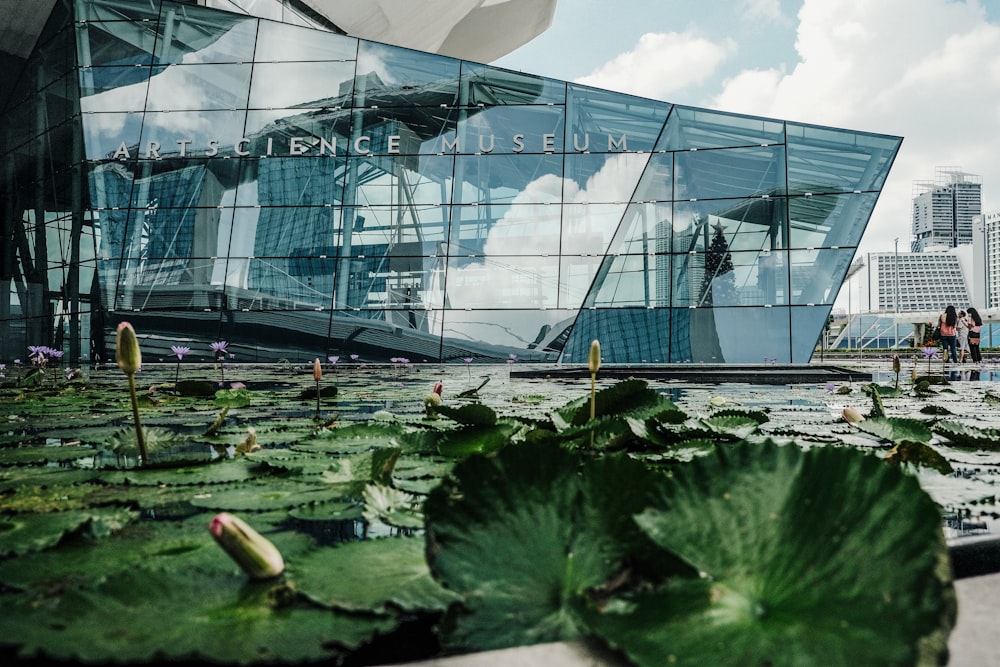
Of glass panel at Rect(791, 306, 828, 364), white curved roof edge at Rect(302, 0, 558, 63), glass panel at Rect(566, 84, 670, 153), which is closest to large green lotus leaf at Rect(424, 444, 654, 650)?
glass panel at Rect(791, 306, 828, 364)

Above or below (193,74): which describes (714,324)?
below

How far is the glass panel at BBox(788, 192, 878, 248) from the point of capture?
18.3 ft

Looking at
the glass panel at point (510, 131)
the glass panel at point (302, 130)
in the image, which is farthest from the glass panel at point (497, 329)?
the glass panel at point (302, 130)

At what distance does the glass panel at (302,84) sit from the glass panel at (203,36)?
1.09 ft

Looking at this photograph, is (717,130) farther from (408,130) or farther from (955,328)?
(955,328)

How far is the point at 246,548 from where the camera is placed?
0.31m

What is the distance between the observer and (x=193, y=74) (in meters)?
6.50

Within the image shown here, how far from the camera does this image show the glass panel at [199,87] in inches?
254

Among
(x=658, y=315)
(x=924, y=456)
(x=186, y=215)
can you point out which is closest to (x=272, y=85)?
(x=186, y=215)

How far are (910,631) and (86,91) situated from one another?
336 inches

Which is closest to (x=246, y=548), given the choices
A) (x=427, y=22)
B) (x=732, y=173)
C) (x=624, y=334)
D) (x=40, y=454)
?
(x=40, y=454)

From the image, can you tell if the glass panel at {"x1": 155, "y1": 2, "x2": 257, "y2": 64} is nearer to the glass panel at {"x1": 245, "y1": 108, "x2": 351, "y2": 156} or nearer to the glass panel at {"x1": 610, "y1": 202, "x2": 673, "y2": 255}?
the glass panel at {"x1": 245, "y1": 108, "x2": 351, "y2": 156}

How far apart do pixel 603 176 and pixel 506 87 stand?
1.46 meters

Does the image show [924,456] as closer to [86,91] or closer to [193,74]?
[193,74]
